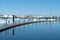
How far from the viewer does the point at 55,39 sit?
42.7 feet

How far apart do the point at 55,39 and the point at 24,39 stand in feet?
8.46

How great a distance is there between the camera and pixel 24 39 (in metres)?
12.7

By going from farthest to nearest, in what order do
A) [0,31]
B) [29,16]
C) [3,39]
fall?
[29,16], [0,31], [3,39]

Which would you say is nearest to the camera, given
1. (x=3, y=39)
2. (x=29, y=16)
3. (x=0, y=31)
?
(x=3, y=39)

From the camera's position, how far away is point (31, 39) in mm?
12703

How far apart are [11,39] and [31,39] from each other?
161 centimetres

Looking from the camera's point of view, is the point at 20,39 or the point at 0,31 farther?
the point at 0,31

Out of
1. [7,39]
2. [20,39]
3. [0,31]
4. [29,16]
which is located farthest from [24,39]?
[29,16]

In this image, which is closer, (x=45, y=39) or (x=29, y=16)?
(x=45, y=39)

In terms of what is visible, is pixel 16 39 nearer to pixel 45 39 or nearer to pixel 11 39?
pixel 11 39

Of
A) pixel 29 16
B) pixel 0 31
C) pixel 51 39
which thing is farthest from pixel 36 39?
pixel 29 16

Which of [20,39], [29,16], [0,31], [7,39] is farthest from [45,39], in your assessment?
[29,16]

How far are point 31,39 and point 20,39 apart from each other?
89 cm

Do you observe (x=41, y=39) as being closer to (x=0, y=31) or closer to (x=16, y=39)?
(x=16, y=39)
